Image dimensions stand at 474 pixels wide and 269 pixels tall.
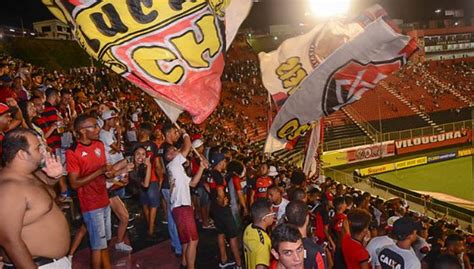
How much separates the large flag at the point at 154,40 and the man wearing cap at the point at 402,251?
2.55 metres

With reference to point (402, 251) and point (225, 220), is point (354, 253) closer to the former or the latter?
point (402, 251)

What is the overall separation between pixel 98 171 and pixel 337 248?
3260mm

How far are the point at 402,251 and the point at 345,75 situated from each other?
15.0ft

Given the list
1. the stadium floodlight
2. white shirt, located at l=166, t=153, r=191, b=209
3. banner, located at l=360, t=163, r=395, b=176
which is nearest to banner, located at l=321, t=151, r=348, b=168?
banner, located at l=360, t=163, r=395, b=176

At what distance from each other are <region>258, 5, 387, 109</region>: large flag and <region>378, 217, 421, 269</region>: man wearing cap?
21.2 ft

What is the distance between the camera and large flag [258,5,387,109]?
11.0 m

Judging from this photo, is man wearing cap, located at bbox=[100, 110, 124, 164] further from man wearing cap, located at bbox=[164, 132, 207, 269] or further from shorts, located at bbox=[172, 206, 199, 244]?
shorts, located at bbox=[172, 206, 199, 244]

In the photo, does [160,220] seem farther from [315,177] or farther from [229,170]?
[315,177]

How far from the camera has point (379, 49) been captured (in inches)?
326

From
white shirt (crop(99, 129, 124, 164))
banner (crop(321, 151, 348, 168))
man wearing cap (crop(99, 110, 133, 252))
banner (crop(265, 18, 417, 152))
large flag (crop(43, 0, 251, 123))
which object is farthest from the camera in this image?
banner (crop(321, 151, 348, 168))

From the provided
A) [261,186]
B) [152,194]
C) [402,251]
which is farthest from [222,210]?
[402,251]

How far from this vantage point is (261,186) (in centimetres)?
725

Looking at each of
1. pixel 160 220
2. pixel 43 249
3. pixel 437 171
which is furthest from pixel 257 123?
pixel 43 249

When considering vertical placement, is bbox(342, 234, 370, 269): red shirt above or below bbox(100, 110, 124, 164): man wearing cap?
below
